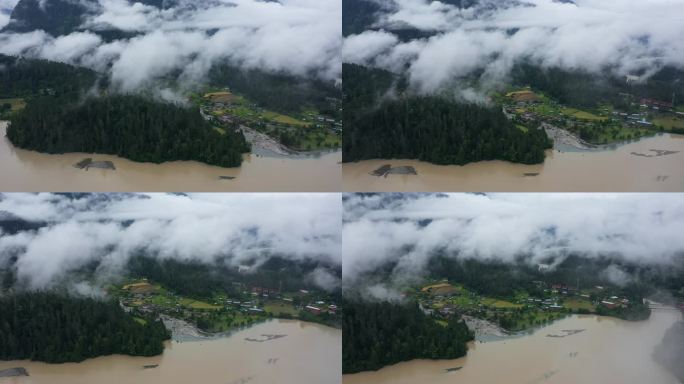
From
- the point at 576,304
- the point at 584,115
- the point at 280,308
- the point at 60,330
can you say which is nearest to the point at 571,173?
the point at 584,115

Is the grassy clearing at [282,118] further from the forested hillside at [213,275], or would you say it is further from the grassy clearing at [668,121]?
the grassy clearing at [668,121]

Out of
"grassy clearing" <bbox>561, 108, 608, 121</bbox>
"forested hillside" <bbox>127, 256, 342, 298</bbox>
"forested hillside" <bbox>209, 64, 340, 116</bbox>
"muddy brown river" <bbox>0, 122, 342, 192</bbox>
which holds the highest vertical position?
"forested hillside" <bbox>209, 64, 340, 116</bbox>

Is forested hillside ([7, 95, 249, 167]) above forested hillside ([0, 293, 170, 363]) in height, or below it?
above

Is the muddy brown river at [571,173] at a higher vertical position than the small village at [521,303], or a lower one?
higher

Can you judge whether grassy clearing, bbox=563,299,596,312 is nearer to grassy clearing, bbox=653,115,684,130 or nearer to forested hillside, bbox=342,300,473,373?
forested hillside, bbox=342,300,473,373

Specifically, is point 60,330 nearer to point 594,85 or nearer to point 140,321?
point 140,321

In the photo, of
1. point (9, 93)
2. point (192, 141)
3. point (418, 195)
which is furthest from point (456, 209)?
point (9, 93)

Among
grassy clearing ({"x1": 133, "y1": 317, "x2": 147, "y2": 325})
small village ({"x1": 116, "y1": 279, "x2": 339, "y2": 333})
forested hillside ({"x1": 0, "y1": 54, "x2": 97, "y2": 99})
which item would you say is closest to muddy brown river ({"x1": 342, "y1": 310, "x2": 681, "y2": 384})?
small village ({"x1": 116, "y1": 279, "x2": 339, "y2": 333})

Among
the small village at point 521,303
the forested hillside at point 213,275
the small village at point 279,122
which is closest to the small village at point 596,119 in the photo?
the small village at point 521,303
